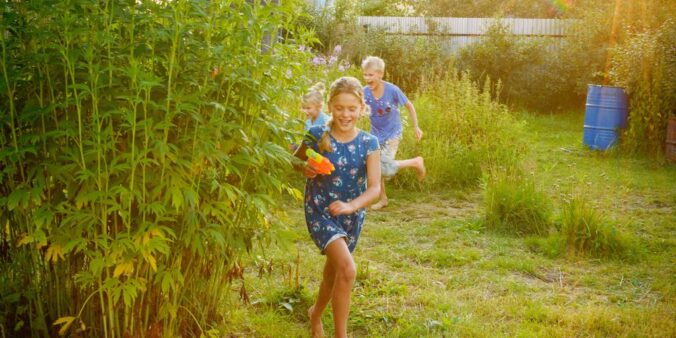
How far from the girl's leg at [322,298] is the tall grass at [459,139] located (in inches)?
173

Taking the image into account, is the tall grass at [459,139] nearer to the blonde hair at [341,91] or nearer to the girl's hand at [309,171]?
the blonde hair at [341,91]

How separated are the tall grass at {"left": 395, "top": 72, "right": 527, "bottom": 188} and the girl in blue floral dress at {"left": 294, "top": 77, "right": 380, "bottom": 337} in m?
4.27

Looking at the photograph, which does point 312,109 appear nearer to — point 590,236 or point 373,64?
point 373,64

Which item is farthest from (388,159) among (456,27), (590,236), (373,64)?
(456,27)

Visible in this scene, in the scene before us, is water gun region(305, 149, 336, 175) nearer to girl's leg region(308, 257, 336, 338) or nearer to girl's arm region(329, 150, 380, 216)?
girl's arm region(329, 150, 380, 216)

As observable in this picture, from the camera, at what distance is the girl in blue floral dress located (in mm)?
3813

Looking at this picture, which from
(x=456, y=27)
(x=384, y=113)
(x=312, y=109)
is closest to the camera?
(x=312, y=109)

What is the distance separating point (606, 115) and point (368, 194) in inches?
338

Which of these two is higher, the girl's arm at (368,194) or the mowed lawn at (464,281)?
the girl's arm at (368,194)

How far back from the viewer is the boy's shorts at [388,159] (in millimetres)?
6789

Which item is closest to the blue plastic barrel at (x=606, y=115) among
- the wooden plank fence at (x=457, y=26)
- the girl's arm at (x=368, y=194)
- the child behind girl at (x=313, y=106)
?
the wooden plank fence at (x=457, y=26)

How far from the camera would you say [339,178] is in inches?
154

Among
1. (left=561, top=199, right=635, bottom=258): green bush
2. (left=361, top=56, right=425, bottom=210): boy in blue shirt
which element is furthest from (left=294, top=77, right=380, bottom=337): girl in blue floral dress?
(left=361, top=56, right=425, bottom=210): boy in blue shirt

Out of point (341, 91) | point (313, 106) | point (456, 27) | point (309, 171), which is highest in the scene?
point (456, 27)
